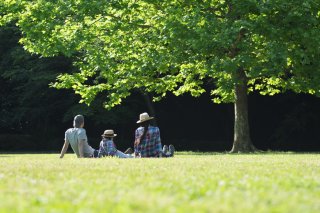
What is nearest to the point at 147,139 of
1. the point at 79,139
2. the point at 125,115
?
the point at 79,139

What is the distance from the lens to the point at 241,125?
31.3 meters

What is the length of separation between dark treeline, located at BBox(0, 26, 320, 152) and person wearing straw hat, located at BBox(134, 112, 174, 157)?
23.7 m

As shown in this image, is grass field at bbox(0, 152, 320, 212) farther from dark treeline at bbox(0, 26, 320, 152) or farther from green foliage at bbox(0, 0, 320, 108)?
dark treeline at bbox(0, 26, 320, 152)

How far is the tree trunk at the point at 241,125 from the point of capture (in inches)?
1211

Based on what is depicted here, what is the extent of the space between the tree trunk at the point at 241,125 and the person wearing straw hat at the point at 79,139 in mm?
11707

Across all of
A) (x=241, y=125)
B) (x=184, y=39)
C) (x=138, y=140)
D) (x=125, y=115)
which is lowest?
(x=138, y=140)

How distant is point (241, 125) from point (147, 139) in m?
12.5

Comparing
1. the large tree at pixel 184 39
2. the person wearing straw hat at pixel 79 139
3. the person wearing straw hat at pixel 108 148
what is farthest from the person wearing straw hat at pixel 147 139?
the large tree at pixel 184 39

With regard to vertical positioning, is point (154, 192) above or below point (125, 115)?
below

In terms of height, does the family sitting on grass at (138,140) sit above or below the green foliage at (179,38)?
below

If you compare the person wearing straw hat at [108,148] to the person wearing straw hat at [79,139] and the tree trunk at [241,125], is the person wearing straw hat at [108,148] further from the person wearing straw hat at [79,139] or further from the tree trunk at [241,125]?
the tree trunk at [241,125]

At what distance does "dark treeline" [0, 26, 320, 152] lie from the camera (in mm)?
45094

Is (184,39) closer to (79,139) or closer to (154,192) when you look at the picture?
(79,139)

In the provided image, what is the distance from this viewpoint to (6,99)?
160 ft
